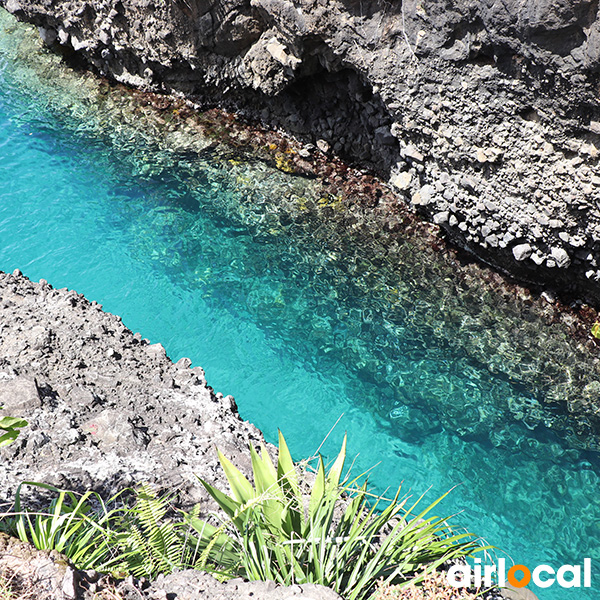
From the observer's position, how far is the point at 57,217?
27.8ft

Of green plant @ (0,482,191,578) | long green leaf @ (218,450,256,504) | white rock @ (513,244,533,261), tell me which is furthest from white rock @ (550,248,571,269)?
green plant @ (0,482,191,578)

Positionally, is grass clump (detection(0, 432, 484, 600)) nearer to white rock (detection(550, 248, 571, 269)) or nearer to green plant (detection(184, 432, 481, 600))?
green plant (detection(184, 432, 481, 600))

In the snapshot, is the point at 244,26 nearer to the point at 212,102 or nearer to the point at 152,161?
the point at 212,102

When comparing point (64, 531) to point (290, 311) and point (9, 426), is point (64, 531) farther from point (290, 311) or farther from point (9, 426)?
point (290, 311)

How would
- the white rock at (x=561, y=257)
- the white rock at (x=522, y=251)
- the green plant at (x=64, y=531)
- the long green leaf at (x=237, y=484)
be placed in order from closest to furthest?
the green plant at (x=64, y=531) < the long green leaf at (x=237, y=484) < the white rock at (x=561, y=257) < the white rock at (x=522, y=251)

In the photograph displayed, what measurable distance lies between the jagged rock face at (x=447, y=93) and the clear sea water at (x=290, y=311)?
1.15 m

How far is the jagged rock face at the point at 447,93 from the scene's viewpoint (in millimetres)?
5703

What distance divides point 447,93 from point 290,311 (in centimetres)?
346

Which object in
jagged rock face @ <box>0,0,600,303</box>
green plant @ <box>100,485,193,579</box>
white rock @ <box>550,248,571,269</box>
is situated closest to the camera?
green plant @ <box>100,485,193,579</box>

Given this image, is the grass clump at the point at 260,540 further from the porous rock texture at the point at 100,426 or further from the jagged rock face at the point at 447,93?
the jagged rock face at the point at 447,93

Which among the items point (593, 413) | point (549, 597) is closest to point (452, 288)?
point (593, 413)

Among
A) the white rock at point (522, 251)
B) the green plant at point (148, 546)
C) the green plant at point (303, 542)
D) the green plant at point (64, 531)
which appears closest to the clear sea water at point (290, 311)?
the white rock at point (522, 251)

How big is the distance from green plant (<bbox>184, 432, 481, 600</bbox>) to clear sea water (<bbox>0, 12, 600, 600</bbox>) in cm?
218

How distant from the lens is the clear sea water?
213 inches
